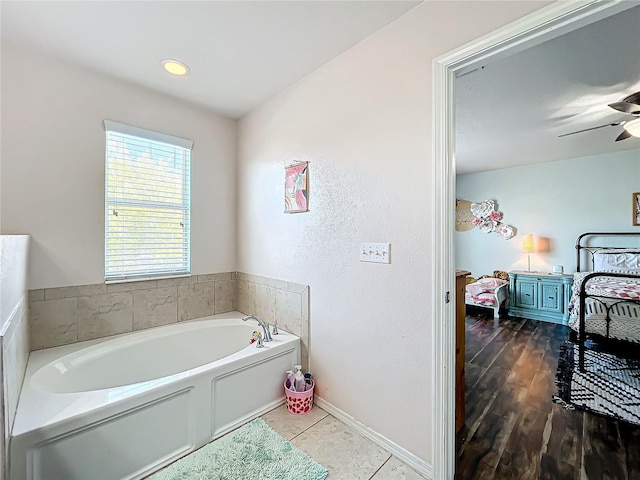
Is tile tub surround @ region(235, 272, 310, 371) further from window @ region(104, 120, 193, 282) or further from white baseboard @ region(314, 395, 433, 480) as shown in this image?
window @ region(104, 120, 193, 282)

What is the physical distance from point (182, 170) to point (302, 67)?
57.2 inches

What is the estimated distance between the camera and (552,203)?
14.8 feet

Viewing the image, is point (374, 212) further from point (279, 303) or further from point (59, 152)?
point (59, 152)

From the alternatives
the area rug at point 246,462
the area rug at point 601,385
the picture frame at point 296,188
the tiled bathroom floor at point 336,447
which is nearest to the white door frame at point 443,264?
the tiled bathroom floor at point 336,447

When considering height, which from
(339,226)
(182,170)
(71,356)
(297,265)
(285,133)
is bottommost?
(71,356)

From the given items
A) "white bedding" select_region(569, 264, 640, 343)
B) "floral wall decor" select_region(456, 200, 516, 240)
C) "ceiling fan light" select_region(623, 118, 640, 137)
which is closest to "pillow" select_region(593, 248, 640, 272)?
"white bedding" select_region(569, 264, 640, 343)

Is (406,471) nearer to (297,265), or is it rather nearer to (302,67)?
(297,265)

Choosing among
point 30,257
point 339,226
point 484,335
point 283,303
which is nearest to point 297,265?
point 283,303

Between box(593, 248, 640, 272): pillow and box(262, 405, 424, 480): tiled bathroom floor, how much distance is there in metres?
4.32

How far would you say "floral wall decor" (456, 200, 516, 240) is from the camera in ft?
16.3

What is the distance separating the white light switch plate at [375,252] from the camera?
5.48 feet

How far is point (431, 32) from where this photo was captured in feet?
4.82

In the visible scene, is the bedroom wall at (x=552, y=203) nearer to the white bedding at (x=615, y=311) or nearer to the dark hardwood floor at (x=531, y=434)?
the white bedding at (x=615, y=311)

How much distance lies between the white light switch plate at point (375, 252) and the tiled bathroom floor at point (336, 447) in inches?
44.8
